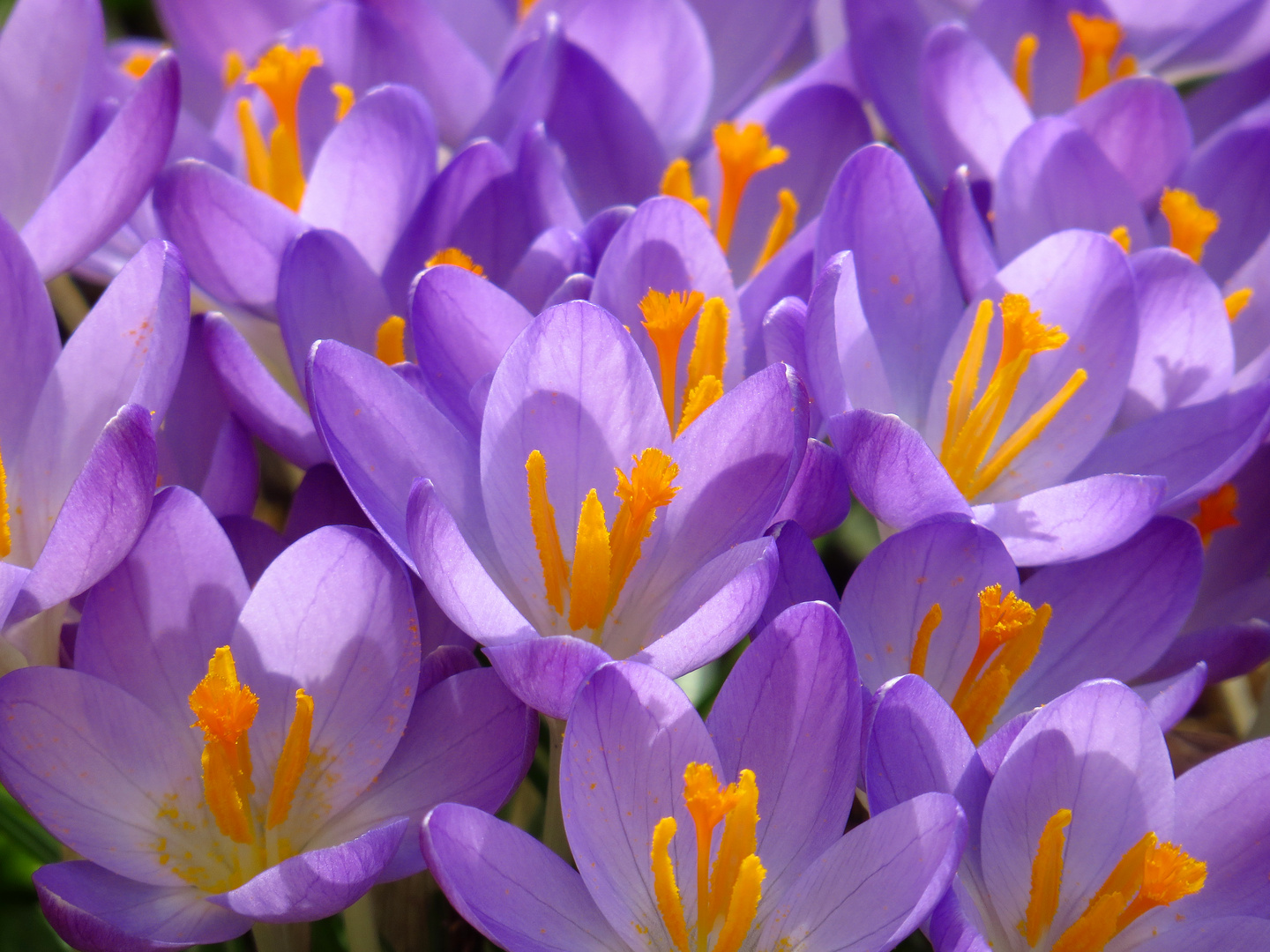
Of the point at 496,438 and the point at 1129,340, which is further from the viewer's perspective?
the point at 1129,340

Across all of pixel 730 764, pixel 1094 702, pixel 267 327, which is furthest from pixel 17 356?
pixel 1094 702

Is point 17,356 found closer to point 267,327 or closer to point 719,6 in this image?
point 267,327

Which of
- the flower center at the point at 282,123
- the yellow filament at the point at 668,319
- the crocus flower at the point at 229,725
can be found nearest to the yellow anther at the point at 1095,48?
the yellow filament at the point at 668,319

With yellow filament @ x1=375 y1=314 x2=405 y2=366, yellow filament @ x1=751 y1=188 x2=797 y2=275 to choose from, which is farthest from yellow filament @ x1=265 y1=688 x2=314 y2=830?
yellow filament @ x1=751 y1=188 x2=797 y2=275

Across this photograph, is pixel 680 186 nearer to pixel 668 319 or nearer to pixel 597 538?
pixel 668 319

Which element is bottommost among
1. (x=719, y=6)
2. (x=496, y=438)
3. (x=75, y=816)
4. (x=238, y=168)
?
(x=75, y=816)

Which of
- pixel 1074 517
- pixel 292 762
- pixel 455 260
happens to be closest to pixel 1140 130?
pixel 1074 517

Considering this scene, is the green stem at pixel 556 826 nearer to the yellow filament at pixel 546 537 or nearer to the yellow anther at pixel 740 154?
the yellow filament at pixel 546 537

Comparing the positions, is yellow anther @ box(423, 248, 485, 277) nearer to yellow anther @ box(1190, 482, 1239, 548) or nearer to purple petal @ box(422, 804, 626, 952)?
purple petal @ box(422, 804, 626, 952)
